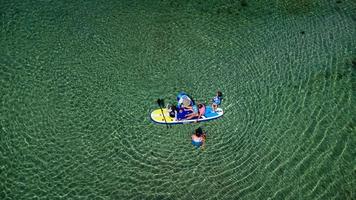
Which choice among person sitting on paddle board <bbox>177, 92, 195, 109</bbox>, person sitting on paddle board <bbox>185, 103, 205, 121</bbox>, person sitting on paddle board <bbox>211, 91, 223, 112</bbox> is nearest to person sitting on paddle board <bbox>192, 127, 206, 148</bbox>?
person sitting on paddle board <bbox>185, 103, 205, 121</bbox>

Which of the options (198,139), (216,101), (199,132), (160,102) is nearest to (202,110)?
(216,101)

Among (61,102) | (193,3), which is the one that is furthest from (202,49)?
(61,102)

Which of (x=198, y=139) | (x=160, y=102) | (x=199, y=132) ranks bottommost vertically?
(x=198, y=139)

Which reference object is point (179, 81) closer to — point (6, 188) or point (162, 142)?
point (162, 142)

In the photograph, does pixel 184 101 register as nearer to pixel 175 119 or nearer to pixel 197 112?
pixel 197 112

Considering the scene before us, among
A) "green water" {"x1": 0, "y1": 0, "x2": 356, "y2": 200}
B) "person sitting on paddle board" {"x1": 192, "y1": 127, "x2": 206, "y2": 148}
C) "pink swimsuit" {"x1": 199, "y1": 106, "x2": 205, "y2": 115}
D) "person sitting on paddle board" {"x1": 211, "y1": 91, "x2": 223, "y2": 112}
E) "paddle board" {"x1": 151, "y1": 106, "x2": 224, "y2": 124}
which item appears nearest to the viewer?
"green water" {"x1": 0, "y1": 0, "x2": 356, "y2": 200}

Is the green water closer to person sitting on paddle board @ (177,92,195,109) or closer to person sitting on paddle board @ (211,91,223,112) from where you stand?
person sitting on paddle board @ (211,91,223,112)

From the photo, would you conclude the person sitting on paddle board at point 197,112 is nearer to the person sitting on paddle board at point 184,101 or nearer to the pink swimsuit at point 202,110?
the pink swimsuit at point 202,110

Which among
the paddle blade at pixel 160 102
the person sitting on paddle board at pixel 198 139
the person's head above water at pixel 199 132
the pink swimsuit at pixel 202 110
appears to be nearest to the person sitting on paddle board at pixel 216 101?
the pink swimsuit at pixel 202 110
